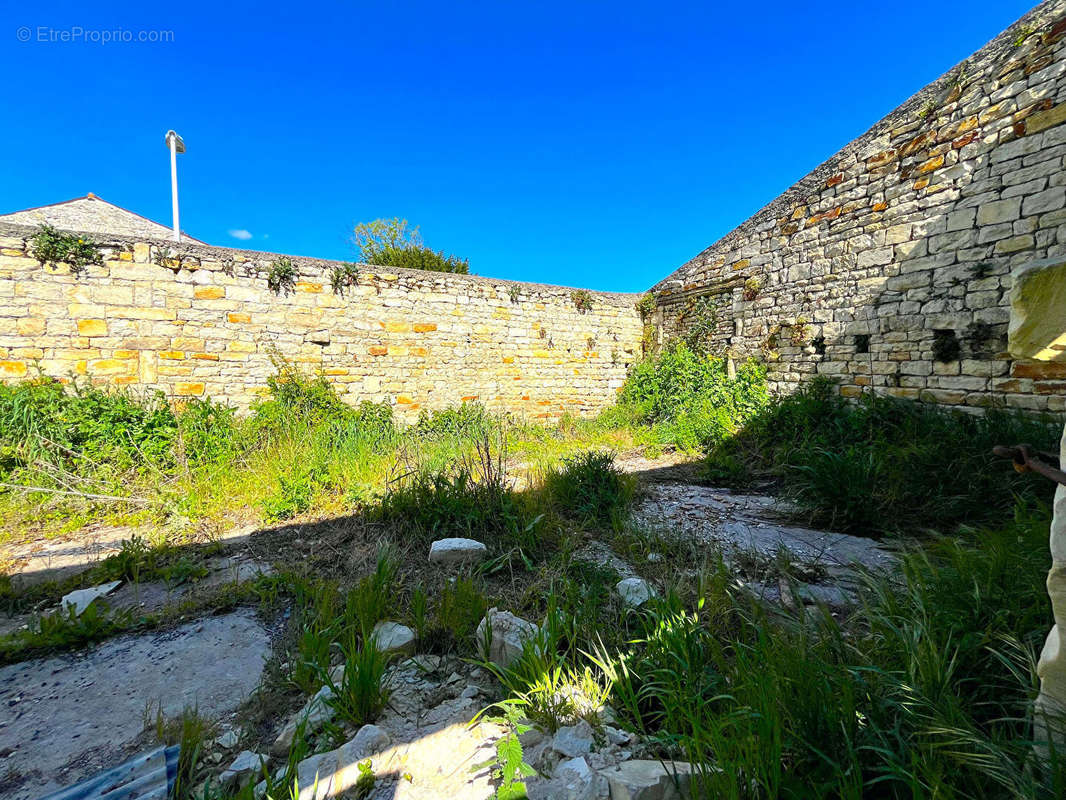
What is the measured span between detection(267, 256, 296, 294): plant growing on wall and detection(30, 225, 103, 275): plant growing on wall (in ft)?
5.72

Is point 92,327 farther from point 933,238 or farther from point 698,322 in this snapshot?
point 933,238

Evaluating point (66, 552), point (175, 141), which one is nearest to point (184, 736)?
point (66, 552)

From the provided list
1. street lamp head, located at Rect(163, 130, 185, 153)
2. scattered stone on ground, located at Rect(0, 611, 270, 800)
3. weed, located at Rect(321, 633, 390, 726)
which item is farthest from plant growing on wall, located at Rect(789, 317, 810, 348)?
street lamp head, located at Rect(163, 130, 185, 153)

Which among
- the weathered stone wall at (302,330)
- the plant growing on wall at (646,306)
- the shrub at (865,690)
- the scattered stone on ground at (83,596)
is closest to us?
the shrub at (865,690)

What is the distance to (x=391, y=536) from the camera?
334 centimetres

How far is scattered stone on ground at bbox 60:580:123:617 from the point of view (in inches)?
101

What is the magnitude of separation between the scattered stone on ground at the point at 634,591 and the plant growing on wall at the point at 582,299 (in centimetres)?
681

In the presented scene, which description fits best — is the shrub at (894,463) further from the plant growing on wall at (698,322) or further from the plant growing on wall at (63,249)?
the plant growing on wall at (63,249)

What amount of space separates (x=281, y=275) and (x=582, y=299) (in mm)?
5145

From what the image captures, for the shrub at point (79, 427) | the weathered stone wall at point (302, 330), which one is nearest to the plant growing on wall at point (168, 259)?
Result: the weathered stone wall at point (302, 330)

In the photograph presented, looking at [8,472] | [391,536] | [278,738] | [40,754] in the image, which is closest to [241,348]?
[8,472]

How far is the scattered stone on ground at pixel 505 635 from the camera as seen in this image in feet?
6.46

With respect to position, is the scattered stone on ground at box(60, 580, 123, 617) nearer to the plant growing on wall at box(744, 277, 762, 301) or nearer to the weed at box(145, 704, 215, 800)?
the weed at box(145, 704, 215, 800)

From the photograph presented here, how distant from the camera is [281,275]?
20.1 feet
